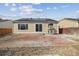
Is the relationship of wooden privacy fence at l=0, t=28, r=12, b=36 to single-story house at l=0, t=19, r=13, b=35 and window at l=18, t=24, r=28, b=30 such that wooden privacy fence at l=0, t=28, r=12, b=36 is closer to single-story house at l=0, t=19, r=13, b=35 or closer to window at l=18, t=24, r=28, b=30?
single-story house at l=0, t=19, r=13, b=35

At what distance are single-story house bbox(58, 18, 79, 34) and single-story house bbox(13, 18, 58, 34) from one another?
6 cm

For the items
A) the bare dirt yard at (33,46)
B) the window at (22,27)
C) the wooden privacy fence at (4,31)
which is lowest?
the bare dirt yard at (33,46)

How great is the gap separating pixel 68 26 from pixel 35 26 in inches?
13.2

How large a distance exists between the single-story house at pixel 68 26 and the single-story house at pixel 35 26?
61 mm

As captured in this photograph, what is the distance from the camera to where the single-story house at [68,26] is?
2.68 metres

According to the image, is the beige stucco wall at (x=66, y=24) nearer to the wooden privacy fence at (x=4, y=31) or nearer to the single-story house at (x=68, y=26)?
the single-story house at (x=68, y=26)

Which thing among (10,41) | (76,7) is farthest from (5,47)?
(76,7)

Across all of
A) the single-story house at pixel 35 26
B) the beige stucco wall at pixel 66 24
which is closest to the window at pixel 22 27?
the single-story house at pixel 35 26

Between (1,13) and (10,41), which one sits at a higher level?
(1,13)

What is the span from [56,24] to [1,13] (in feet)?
1.86

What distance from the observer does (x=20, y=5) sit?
269cm

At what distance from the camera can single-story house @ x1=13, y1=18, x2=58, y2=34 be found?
2.69 metres

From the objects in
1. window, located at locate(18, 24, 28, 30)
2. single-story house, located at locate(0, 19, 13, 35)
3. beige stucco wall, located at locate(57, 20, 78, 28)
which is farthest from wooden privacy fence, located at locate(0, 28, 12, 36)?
beige stucco wall, located at locate(57, 20, 78, 28)

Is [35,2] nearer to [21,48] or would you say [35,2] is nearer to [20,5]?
[20,5]
